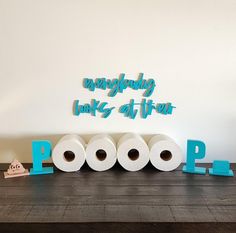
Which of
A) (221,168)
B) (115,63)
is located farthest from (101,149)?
(221,168)

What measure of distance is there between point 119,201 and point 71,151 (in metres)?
0.32

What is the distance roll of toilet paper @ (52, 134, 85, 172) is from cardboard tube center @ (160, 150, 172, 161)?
0.34 meters

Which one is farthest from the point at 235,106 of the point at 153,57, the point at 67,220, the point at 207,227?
the point at 67,220

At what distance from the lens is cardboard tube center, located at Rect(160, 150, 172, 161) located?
1114 mm

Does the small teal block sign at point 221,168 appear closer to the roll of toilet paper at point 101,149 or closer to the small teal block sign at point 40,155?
the roll of toilet paper at point 101,149

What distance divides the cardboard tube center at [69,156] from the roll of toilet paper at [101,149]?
3.3 inches

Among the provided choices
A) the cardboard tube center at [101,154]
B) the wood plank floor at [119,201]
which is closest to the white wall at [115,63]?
the cardboard tube center at [101,154]

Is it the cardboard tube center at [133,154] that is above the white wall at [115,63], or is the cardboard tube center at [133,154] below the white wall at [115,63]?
below

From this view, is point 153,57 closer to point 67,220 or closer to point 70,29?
point 70,29

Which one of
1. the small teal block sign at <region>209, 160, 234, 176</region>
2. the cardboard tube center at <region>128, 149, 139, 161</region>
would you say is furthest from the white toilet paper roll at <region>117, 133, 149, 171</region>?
the small teal block sign at <region>209, 160, 234, 176</region>

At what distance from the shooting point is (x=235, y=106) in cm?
118

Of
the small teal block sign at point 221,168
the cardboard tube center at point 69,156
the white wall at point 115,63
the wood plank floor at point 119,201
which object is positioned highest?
the white wall at point 115,63

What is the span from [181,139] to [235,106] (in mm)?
274

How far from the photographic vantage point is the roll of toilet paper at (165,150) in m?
1.08
